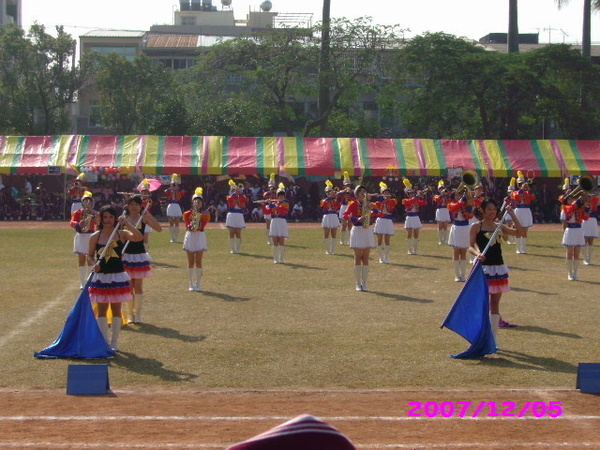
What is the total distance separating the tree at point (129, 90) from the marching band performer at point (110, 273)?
131ft

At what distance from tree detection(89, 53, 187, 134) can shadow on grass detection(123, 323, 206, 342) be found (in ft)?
126

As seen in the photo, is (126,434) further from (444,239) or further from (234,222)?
(444,239)

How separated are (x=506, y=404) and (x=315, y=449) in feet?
23.3

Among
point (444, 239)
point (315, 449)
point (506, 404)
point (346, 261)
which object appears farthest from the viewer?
point (444, 239)

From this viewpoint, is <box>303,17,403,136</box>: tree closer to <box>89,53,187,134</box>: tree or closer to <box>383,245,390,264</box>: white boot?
<box>89,53,187,134</box>: tree

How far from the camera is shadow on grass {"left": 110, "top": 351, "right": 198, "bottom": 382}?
33.7 feet

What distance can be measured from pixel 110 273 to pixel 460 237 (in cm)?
996

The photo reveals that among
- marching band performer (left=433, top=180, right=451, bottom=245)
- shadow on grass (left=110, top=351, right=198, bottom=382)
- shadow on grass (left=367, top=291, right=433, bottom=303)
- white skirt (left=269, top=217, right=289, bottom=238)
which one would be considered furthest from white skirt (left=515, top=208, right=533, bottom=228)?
shadow on grass (left=110, top=351, right=198, bottom=382)

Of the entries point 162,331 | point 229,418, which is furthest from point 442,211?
point 229,418

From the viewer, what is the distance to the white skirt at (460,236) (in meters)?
18.9

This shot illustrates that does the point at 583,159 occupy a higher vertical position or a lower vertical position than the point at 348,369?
higher

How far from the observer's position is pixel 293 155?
38719 mm

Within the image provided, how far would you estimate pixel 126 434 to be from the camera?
7949mm

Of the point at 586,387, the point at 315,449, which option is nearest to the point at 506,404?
the point at 586,387
